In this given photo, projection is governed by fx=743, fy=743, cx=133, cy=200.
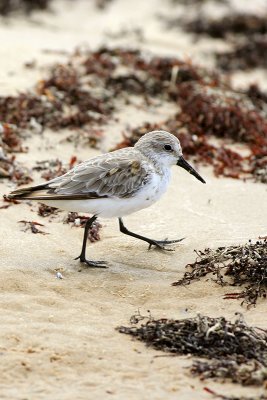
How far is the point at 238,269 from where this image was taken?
5996mm

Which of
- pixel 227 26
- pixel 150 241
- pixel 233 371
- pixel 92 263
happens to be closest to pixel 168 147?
pixel 150 241

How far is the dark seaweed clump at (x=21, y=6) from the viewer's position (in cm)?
1524

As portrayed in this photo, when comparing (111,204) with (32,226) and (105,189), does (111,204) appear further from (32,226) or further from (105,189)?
(32,226)

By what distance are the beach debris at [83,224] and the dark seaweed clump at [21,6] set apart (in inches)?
351

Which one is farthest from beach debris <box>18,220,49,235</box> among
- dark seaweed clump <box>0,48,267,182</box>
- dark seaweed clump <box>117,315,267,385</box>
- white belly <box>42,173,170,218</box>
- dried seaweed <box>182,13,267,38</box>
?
dried seaweed <box>182,13,267,38</box>

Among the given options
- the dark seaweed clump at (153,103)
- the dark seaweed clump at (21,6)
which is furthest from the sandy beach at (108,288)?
the dark seaweed clump at (21,6)

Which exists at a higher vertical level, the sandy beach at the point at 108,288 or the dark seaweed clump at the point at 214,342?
the dark seaweed clump at the point at 214,342

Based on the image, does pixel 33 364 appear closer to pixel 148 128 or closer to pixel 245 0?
pixel 148 128

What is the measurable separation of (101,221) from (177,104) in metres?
3.66

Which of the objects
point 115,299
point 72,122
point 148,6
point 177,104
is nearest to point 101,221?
point 115,299

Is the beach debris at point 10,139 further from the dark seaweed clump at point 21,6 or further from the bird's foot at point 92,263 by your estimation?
the dark seaweed clump at point 21,6

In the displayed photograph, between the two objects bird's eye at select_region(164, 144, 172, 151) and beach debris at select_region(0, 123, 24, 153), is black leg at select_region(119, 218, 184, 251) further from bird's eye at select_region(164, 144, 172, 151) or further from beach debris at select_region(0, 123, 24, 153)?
beach debris at select_region(0, 123, 24, 153)

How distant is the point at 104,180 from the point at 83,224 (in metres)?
0.85

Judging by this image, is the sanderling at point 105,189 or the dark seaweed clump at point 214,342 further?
the sanderling at point 105,189
